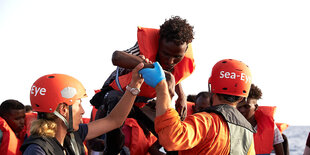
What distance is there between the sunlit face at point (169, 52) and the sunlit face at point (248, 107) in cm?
341

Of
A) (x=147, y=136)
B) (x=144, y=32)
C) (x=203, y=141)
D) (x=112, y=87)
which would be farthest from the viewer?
(x=147, y=136)

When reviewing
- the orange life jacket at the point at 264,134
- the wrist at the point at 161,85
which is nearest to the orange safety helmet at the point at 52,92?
the wrist at the point at 161,85

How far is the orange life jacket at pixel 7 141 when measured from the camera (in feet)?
23.0

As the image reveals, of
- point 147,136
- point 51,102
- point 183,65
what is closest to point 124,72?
point 183,65

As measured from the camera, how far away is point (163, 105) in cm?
335

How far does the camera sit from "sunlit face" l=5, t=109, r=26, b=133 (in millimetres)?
7648

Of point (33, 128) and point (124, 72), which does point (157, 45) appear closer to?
point (124, 72)

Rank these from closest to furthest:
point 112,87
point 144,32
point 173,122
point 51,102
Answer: point 173,122 → point 51,102 → point 144,32 → point 112,87

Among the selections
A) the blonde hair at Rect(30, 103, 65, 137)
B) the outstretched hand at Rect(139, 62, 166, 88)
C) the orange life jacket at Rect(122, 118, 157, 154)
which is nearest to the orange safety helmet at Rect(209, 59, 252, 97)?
the outstretched hand at Rect(139, 62, 166, 88)

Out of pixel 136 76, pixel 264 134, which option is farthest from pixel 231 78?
pixel 264 134

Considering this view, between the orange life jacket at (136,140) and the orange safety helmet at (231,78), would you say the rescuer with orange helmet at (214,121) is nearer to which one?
the orange safety helmet at (231,78)

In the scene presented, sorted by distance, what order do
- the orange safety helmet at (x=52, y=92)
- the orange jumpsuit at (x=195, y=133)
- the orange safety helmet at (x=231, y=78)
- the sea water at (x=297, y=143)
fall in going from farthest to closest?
the sea water at (x=297, y=143)
the orange safety helmet at (x=231, y=78)
the orange safety helmet at (x=52, y=92)
the orange jumpsuit at (x=195, y=133)

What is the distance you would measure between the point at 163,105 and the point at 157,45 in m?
1.39

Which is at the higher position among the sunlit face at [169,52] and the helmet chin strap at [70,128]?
the sunlit face at [169,52]
